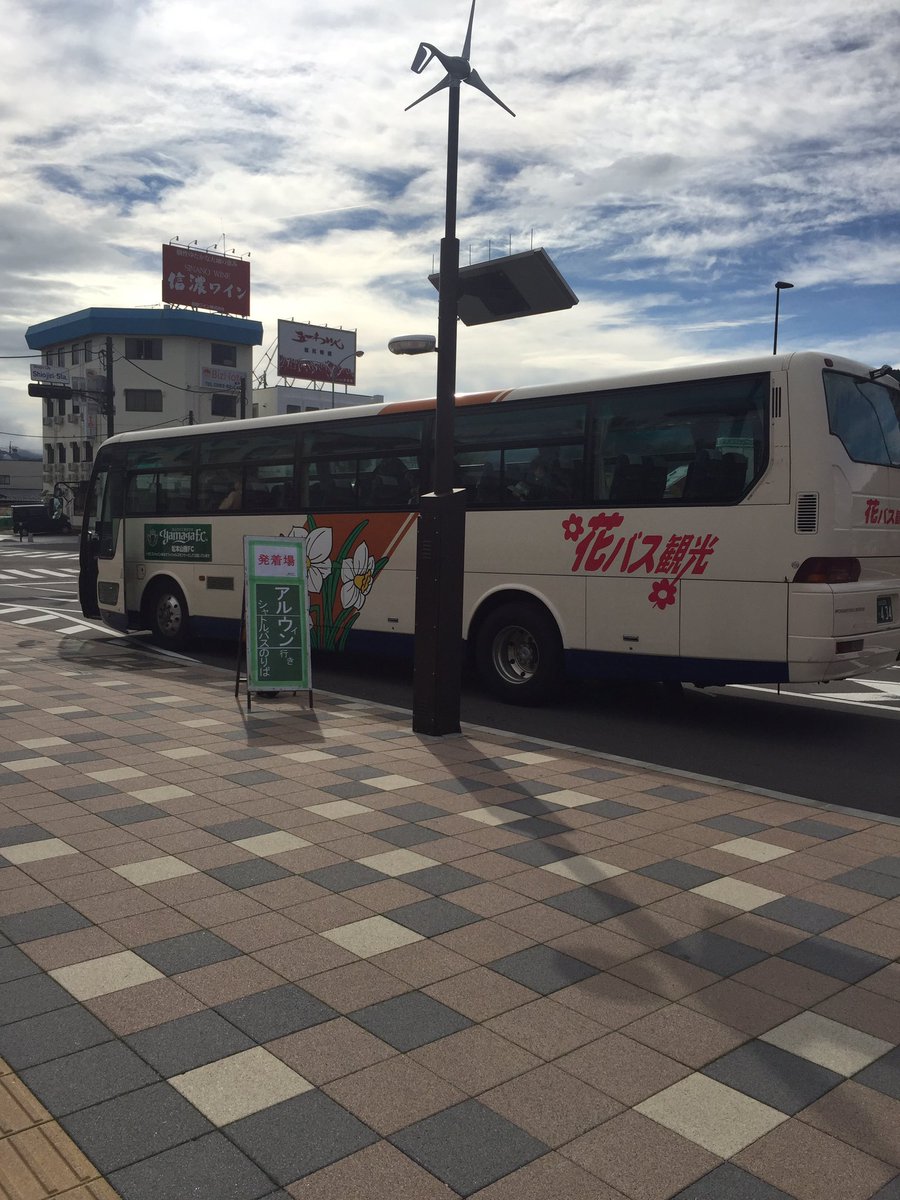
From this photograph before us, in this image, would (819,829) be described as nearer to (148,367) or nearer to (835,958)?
(835,958)

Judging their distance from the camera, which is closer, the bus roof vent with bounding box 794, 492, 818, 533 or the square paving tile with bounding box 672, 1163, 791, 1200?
the square paving tile with bounding box 672, 1163, 791, 1200

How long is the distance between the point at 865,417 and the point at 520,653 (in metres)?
3.86

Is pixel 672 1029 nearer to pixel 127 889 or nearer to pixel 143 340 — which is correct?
pixel 127 889

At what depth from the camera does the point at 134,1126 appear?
291 cm

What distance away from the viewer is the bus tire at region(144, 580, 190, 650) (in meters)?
14.8

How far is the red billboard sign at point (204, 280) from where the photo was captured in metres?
68.0

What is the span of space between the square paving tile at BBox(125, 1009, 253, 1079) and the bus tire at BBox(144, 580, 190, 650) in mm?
11483

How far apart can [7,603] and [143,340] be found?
4960cm

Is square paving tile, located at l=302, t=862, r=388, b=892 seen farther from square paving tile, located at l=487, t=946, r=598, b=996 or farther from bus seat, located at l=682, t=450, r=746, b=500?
bus seat, located at l=682, t=450, r=746, b=500

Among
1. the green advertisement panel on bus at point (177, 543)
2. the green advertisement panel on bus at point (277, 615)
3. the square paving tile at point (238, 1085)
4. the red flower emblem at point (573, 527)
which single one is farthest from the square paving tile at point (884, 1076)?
the green advertisement panel on bus at point (177, 543)

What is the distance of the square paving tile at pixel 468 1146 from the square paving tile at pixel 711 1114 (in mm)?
→ 409

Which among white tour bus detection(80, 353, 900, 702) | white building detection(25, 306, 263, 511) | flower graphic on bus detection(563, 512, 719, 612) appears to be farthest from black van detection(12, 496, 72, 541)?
flower graphic on bus detection(563, 512, 719, 612)

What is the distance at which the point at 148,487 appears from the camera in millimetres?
15219

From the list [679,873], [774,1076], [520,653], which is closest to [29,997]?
[774,1076]
